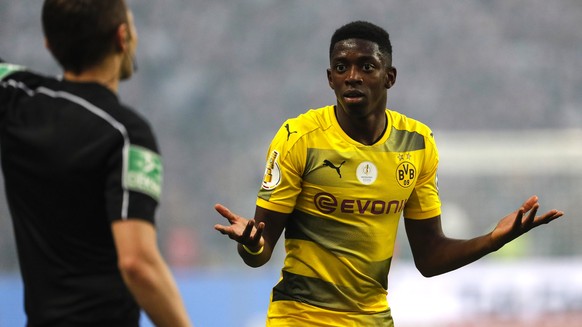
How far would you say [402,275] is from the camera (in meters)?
12.9

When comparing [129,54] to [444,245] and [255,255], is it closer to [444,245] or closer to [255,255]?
[255,255]

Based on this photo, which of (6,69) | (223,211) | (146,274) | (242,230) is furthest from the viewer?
(242,230)

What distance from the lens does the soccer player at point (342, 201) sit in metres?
4.60

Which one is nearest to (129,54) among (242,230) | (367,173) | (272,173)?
(242,230)

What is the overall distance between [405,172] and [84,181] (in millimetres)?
2222

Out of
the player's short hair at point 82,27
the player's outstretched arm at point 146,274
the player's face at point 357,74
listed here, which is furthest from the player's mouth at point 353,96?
the player's outstretched arm at point 146,274

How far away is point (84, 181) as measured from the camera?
289cm

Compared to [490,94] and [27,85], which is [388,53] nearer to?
[27,85]

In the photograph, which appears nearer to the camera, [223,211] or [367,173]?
[223,211]

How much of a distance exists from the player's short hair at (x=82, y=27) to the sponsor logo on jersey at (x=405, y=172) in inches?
82.9

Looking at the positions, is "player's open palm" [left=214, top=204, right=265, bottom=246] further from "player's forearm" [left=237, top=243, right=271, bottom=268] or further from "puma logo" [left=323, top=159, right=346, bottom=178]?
"puma logo" [left=323, top=159, right=346, bottom=178]

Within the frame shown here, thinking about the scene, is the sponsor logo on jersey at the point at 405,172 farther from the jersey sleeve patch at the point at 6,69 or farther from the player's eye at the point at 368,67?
the jersey sleeve patch at the point at 6,69

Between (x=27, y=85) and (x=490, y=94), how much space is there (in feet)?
52.9

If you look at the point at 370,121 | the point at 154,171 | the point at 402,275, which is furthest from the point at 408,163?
the point at 402,275
